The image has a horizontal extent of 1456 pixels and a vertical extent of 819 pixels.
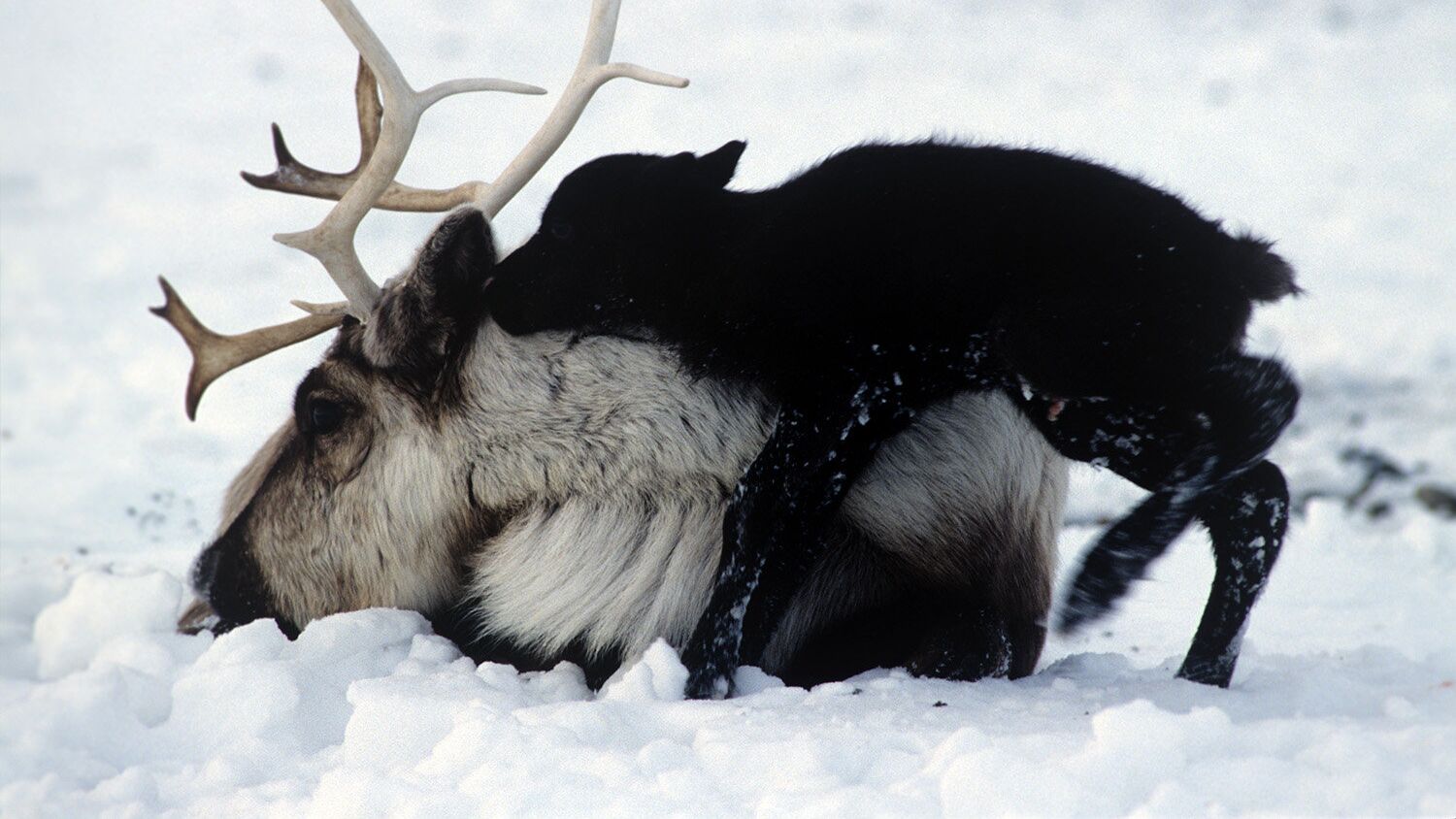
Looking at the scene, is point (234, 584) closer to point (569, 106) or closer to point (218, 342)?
point (218, 342)

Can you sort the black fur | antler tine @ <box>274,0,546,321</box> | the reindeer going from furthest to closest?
antler tine @ <box>274,0,546,321</box>, the reindeer, the black fur

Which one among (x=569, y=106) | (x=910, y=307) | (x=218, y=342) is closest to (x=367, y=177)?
(x=569, y=106)

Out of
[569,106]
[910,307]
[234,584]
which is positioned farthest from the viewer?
[234,584]

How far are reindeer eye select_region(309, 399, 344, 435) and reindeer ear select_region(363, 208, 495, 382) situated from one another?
0.60 ft

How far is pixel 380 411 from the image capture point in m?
2.94

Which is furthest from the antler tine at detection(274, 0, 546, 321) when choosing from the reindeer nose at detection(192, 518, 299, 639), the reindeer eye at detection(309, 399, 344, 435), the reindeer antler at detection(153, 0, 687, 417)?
the reindeer nose at detection(192, 518, 299, 639)

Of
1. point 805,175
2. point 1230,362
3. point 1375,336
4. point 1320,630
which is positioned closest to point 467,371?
point 805,175

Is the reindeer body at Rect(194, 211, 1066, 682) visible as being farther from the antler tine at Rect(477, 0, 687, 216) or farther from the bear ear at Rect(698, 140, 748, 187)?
the bear ear at Rect(698, 140, 748, 187)

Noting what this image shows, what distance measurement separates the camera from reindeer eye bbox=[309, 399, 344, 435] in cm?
299

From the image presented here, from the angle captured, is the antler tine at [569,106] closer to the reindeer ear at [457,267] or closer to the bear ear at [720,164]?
the reindeer ear at [457,267]

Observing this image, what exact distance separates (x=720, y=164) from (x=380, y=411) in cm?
97

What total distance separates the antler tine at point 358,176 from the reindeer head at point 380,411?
0.31 ft

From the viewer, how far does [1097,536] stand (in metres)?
2.58

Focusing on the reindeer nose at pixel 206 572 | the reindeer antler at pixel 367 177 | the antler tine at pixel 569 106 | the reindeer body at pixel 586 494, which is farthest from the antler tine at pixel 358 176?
the reindeer nose at pixel 206 572
